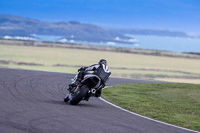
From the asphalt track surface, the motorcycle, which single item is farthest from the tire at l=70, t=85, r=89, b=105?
the asphalt track surface

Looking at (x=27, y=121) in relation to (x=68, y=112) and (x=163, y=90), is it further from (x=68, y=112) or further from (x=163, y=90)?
(x=163, y=90)

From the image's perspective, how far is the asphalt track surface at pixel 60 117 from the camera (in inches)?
455

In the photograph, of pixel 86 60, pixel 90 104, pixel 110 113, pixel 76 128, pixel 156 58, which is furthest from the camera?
pixel 156 58

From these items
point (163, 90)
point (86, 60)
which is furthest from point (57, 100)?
point (86, 60)

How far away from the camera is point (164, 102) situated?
1958 centimetres

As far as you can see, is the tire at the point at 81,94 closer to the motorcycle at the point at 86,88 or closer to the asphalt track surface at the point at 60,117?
the motorcycle at the point at 86,88

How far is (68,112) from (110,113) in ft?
4.61

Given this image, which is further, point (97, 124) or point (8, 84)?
point (8, 84)

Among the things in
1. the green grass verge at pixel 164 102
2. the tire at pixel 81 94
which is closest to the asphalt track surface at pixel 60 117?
the tire at pixel 81 94

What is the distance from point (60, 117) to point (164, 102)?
24.2 feet

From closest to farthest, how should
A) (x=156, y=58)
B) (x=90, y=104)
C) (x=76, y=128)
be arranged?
1. (x=76, y=128)
2. (x=90, y=104)
3. (x=156, y=58)

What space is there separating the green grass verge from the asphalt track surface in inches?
33.4

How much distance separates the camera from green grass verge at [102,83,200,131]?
15.2 meters

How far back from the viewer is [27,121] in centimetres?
1202
